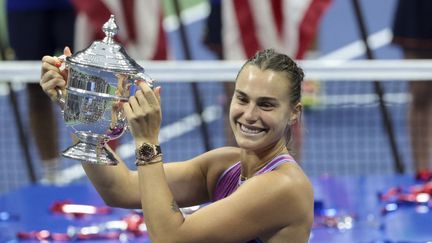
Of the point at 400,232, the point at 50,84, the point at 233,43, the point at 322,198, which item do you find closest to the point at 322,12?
the point at 233,43

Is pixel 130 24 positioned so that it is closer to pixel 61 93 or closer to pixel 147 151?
pixel 61 93

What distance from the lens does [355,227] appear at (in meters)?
5.24

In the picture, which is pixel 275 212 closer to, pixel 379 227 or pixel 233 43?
pixel 379 227

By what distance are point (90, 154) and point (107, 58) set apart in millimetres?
291

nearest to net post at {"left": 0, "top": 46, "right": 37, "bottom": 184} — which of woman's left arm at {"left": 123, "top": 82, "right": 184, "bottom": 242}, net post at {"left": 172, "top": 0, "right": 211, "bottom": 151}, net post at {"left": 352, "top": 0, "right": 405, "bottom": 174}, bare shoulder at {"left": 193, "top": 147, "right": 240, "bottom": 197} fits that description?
net post at {"left": 172, "top": 0, "right": 211, "bottom": 151}

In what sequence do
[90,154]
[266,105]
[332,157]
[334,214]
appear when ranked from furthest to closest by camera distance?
1. [332,157]
2. [334,214]
3. [90,154]
4. [266,105]

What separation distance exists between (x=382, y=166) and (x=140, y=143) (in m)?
4.86

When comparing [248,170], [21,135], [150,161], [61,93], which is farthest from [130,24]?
[150,161]

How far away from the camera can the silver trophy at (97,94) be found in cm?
380

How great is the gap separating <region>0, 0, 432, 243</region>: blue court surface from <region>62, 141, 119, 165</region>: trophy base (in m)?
0.76

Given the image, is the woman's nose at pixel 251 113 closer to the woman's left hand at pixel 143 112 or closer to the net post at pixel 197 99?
the woman's left hand at pixel 143 112

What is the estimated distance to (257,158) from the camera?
3918 mm

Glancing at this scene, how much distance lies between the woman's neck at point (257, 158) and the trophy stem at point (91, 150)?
386 mm

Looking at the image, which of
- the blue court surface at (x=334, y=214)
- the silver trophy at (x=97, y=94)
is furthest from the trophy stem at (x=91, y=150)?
the blue court surface at (x=334, y=214)
